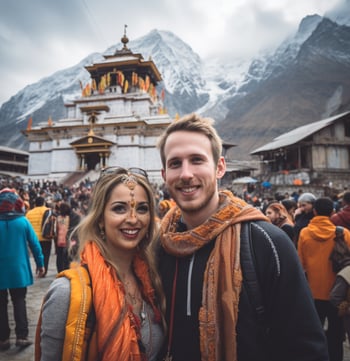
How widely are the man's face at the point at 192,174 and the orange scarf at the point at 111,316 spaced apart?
0.69 m

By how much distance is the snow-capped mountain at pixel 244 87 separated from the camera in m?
65.2

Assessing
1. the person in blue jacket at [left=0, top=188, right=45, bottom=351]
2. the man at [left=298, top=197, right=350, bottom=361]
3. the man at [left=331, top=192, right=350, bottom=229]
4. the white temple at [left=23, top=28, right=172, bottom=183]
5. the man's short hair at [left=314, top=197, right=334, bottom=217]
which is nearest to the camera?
the man at [left=298, top=197, right=350, bottom=361]

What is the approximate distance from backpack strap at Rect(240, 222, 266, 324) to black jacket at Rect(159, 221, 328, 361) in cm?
1

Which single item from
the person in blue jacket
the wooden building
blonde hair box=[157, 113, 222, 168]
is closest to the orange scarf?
blonde hair box=[157, 113, 222, 168]

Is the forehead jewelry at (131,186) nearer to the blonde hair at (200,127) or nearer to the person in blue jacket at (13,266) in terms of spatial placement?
the blonde hair at (200,127)

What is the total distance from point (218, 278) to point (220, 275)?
22 mm

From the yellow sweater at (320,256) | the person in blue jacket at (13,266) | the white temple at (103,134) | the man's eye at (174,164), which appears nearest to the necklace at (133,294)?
the man's eye at (174,164)

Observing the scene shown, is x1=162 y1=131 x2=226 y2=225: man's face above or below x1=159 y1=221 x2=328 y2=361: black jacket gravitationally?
above

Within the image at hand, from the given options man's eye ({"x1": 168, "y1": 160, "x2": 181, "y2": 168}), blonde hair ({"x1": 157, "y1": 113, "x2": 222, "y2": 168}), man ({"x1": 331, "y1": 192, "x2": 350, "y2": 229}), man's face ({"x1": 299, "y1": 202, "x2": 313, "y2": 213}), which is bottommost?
man ({"x1": 331, "y1": 192, "x2": 350, "y2": 229})

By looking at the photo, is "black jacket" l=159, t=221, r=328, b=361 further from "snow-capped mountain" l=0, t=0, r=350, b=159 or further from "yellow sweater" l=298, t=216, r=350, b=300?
Answer: "snow-capped mountain" l=0, t=0, r=350, b=159

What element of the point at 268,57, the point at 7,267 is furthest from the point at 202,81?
the point at 7,267

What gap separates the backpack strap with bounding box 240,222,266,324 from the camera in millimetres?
1566

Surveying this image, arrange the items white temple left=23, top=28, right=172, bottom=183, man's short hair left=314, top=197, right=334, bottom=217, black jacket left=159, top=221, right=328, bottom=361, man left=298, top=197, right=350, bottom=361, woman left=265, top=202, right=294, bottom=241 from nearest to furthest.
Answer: black jacket left=159, top=221, right=328, bottom=361
man left=298, top=197, right=350, bottom=361
man's short hair left=314, top=197, right=334, bottom=217
woman left=265, top=202, right=294, bottom=241
white temple left=23, top=28, right=172, bottom=183

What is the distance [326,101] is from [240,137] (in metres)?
21.3
